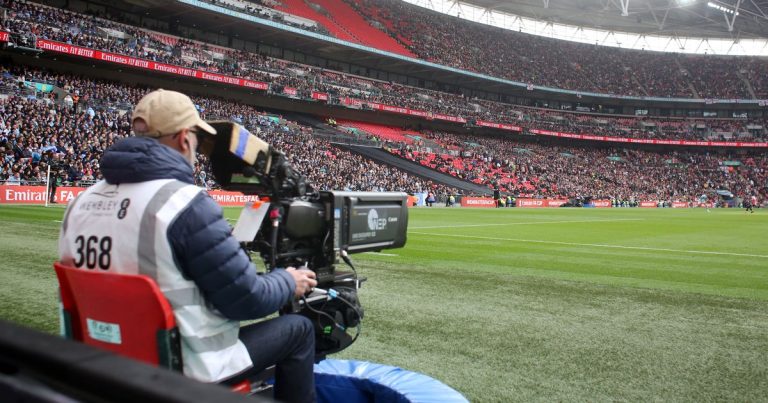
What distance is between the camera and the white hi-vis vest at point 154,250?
1.90 metres

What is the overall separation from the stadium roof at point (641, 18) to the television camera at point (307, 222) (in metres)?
67.0

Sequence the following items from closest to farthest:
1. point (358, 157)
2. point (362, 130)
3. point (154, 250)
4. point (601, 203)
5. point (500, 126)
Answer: point (154, 250), point (358, 157), point (362, 130), point (601, 203), point (500, 126)

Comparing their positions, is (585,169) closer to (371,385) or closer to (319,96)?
(319,96)

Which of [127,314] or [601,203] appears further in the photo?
[601,203]

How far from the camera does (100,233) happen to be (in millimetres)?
2006

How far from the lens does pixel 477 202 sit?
41562 mm

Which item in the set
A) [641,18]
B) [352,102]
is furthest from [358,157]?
[641,18]

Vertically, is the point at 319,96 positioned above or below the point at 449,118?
below

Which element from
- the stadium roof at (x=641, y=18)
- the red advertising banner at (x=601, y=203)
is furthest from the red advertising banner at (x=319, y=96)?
the stadium roof at (x=641, y=18)

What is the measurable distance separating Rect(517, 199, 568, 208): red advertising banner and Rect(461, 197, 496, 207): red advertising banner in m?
3.08

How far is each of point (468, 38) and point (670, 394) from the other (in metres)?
65.5

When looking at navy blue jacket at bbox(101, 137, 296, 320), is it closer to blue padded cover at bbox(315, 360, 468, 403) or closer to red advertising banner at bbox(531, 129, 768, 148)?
blue padded cover at bbox(315, 360, 468, 403)

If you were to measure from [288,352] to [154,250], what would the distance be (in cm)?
82

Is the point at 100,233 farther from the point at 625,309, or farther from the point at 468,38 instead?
the point at 468,38
